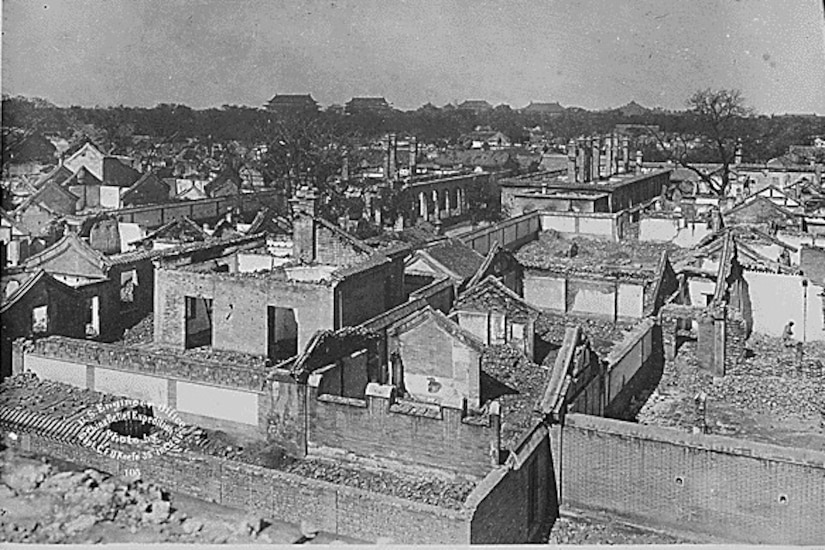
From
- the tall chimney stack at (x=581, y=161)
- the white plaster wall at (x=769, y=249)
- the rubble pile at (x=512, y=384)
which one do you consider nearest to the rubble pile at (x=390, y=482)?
the rubble pile at (x=512, y=384)

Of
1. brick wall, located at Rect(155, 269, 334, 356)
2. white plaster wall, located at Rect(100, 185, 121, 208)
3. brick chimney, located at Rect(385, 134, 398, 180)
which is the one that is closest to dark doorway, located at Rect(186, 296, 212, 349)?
brick wall, located at Rect(155, 269, 334, 356)

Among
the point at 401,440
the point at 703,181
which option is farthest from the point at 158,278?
the point at 703,181

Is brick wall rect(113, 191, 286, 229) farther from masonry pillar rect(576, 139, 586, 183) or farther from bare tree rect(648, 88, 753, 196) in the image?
bare tree rect(648, 88, 753, 196)

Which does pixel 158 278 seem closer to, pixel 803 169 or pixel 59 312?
pixel 59 312

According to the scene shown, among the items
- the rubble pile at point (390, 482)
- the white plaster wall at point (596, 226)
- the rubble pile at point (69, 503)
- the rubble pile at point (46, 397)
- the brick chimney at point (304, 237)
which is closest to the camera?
the rubble pile at point (69, 503)

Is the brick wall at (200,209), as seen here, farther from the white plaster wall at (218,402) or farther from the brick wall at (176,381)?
the white plaster wall at (218,402)

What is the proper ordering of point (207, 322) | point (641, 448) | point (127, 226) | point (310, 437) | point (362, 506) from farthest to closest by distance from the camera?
point (127, 226)
point (207, 322)
point (310, 437)
point (641, 448)
point (362, 506)
